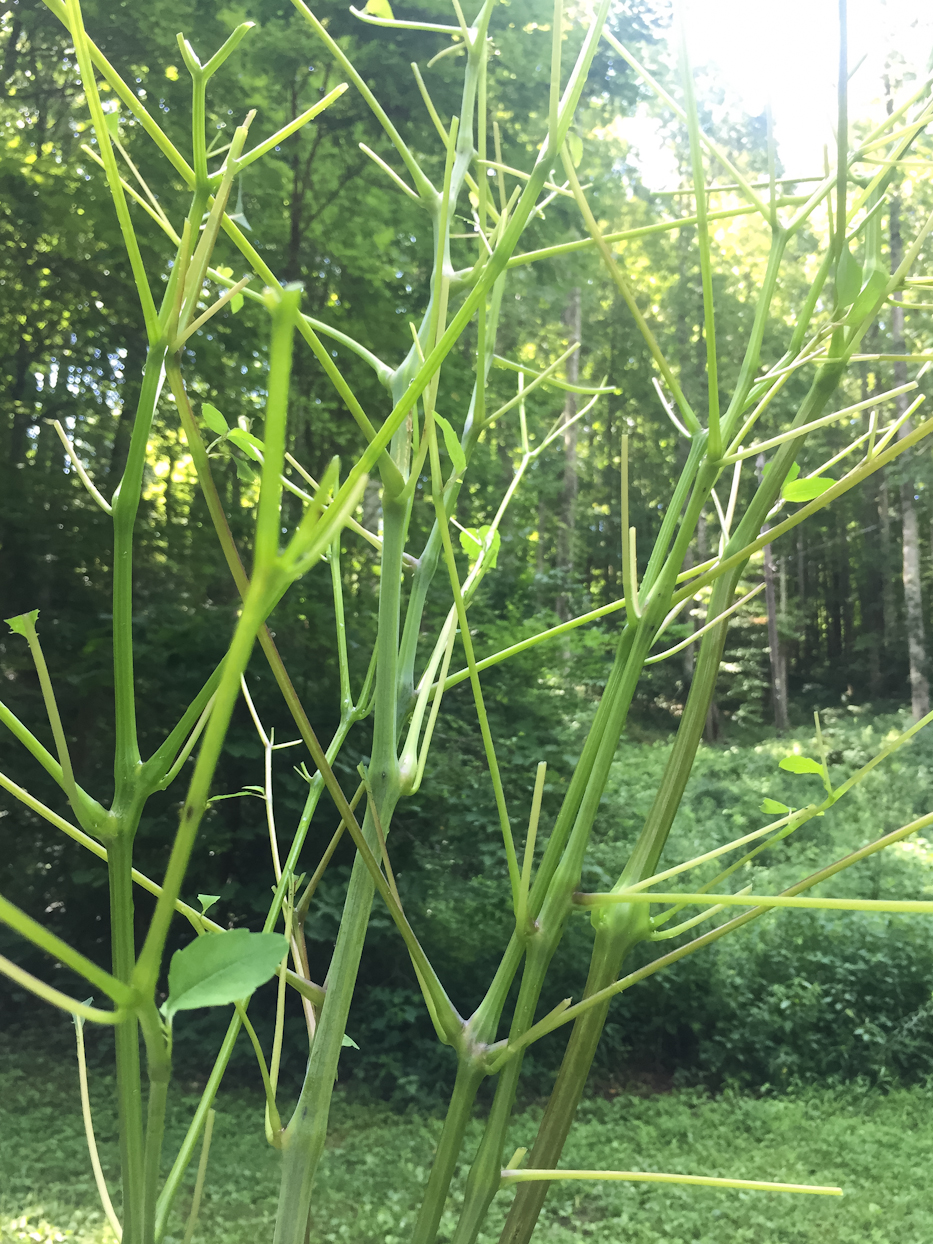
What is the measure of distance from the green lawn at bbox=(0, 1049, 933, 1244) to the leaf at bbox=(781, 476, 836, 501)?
1991 millimetres

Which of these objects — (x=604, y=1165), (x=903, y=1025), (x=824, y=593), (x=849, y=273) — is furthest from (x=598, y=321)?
(x=849, y=273)

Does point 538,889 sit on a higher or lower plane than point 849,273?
lower

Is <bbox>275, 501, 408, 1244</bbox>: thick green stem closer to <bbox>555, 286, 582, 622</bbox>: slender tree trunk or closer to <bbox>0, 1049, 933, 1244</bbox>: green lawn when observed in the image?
<bbox>0, 1049, 933, 1244</bbox>: green lawn

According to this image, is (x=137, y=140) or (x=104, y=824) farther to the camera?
(x=137, y=140)

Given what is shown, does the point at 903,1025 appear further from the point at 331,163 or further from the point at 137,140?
the point at 137,140

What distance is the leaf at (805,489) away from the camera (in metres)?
0.17

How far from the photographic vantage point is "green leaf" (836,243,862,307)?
162mm

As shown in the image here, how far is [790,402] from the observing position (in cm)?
655

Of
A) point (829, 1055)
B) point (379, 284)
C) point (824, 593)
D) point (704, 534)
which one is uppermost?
point (379, 284)

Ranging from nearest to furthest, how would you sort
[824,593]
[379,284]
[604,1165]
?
[604,1165], [379,284], [824,593]

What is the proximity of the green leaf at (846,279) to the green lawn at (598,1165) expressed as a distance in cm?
203

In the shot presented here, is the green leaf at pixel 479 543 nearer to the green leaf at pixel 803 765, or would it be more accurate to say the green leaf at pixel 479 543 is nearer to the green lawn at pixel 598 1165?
the green leaf at pixel 803 765

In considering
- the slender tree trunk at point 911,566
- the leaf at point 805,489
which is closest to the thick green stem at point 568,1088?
the leaf at point 805,489

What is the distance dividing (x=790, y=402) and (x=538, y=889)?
7191mm
